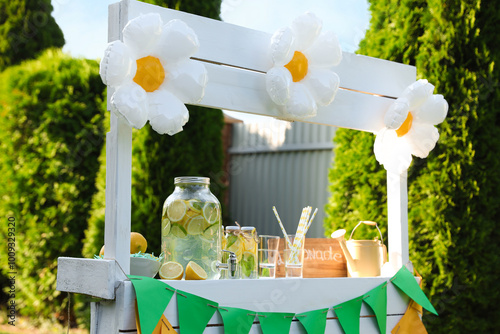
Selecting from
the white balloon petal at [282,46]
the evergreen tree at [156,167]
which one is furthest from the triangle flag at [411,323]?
the evergreen tree at [156,167]

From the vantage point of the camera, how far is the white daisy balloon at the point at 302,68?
1.48 metres

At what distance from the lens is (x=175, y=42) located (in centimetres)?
128

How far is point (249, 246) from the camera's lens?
151 centimetres

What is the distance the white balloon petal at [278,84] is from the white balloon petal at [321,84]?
3.6 inches

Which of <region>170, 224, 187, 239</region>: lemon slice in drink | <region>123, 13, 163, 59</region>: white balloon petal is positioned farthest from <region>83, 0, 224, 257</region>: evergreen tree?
<region>123, 13, 163, 59</region>: white balloon petal

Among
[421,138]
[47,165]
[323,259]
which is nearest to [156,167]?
[47,165]

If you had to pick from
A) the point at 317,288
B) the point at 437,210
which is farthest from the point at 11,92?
the point at 317,288

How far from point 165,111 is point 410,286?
100 centimetres

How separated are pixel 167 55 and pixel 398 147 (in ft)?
Answer: 3.01

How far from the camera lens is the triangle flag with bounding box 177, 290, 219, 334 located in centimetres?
128

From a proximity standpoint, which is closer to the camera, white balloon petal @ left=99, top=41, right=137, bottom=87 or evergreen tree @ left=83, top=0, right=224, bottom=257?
white balloon petal @ left=99, top=41, right=137, bottom=87

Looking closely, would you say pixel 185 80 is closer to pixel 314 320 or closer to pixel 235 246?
pixel 235 246

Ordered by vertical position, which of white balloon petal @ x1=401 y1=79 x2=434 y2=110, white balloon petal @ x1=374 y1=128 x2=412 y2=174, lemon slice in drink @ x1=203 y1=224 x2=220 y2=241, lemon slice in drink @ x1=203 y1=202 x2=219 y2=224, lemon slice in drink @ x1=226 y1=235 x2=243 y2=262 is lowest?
lemon slice in drink @ x1=226 y1=235 x2=243 y2=262

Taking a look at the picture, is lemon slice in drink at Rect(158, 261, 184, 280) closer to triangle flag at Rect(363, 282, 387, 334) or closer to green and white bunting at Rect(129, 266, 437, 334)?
green and white bunting at Rect(129, 266, 437, 334)
